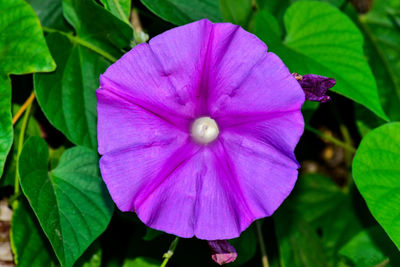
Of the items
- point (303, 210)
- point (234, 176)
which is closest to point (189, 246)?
point (303, 210)

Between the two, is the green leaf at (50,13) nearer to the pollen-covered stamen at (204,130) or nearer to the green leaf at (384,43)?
the pollen-covered stamen at (204,130)

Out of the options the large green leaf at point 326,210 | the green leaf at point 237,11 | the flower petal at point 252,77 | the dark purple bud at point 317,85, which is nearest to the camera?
the flower petal at point 252,77

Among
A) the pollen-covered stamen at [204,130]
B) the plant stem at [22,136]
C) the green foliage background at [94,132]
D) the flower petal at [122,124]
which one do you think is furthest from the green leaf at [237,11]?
the plant stem at [22,136]

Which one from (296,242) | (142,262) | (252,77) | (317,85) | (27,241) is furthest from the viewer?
(296,242)

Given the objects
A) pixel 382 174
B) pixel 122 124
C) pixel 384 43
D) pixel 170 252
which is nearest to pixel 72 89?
pixel 122 124

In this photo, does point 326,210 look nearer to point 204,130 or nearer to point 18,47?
point 204,130

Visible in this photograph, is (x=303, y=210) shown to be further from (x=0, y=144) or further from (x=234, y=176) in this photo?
(x=0, y=144)
